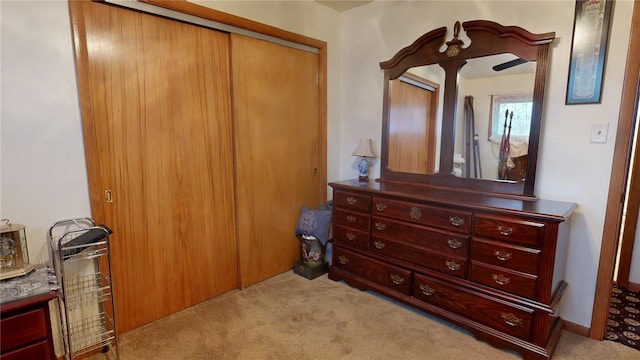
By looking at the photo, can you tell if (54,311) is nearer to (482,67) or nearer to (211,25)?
(211,25)

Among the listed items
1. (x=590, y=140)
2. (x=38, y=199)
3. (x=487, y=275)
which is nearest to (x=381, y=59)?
(x=590, y=140)

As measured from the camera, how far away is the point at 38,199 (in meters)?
1.73

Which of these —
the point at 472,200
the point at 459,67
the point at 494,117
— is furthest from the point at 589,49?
the point at 472,200

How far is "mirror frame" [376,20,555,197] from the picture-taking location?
2105mm

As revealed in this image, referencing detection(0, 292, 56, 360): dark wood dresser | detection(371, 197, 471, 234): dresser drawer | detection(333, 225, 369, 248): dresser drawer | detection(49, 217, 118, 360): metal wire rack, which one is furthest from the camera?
detection(333, 225, 369, 248): dresser drawer

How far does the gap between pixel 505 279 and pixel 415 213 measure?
0.66 metres

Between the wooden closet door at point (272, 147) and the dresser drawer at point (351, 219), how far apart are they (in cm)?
45

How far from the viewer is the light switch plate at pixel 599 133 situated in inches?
76.5

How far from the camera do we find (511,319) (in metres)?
1.94

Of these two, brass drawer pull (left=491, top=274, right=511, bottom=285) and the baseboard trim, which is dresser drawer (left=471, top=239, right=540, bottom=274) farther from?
the baseboard trim

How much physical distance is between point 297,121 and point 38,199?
1.89 m

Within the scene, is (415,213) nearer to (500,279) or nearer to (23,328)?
(500,279)

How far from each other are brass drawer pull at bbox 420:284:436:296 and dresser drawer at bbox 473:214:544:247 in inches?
20.6

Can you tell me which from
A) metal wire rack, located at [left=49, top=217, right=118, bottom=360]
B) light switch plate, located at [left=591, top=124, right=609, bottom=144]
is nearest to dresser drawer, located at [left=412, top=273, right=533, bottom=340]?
light switch plate, located at [left=591, top=124, right=609, bottom=144]
